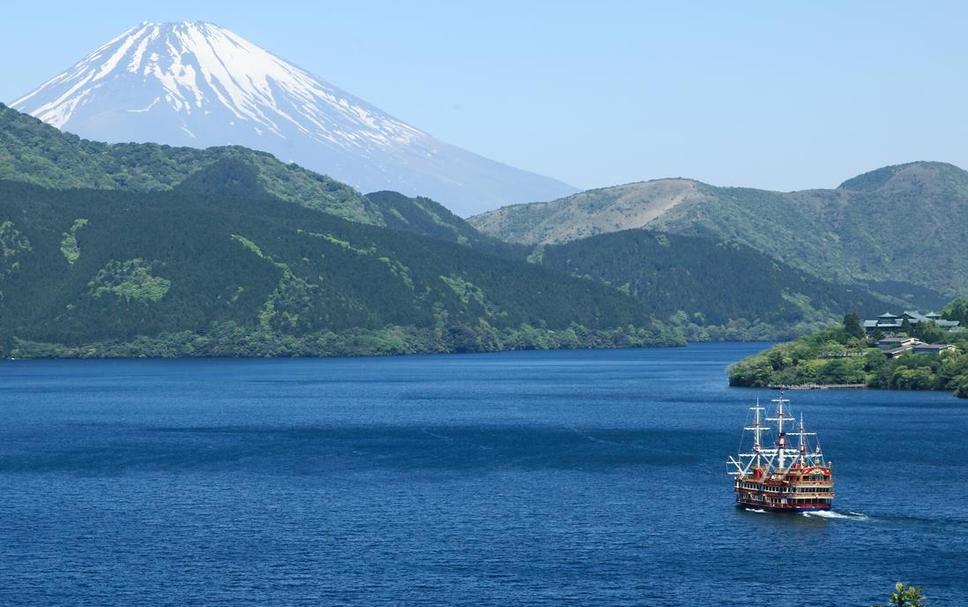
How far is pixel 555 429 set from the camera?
7825 inches

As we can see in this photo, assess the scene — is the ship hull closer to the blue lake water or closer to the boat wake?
the boat wake

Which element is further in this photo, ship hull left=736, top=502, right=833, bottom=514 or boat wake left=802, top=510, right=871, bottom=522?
ship hull left=736, top=502, right=833, bottom=514

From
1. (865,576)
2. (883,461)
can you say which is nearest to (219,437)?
(883,461)

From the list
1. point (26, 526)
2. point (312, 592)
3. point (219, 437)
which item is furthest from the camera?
point (219, 437)

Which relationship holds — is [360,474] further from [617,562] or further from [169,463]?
[617,562]

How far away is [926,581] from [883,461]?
188 ft

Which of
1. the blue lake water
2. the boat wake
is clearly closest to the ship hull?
the boat wake

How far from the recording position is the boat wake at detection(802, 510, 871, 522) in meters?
126

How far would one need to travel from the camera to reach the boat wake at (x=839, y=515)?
412 feet

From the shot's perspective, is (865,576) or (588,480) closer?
(865,576)

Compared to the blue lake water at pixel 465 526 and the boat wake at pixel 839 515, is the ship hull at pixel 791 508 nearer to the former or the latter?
the boat wake at pixel 839 515

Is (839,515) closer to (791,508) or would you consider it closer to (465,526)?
(791,508)

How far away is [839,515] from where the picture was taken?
127m

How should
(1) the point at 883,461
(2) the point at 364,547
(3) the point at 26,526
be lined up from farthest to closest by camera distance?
(1) the point at 883,461
(3) the point at 26,526
(2) the point at 364,547
